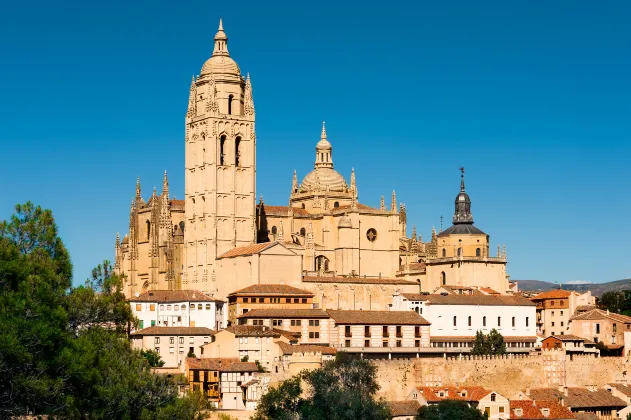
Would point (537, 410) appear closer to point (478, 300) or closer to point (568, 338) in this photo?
point (568, 338)

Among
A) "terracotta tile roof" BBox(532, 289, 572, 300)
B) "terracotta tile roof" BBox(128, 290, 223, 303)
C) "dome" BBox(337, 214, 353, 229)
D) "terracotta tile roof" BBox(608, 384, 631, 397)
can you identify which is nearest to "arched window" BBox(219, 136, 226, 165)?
"dome" BBox(337, 214, 353, 229)

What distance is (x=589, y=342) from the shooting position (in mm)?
93000

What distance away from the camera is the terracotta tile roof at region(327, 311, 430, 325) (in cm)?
8425

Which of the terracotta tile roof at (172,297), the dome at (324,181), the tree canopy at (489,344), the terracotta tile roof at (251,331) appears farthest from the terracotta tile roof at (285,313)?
the dome at (324,181)

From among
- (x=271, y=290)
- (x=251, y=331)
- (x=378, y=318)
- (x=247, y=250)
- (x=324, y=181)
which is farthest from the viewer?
(x=324, y=181)

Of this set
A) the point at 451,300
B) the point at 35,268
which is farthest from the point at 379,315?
the point at 35,268

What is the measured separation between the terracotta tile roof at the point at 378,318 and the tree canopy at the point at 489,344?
3.55 m

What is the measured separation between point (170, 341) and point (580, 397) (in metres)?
24.7

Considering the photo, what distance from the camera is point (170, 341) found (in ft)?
269

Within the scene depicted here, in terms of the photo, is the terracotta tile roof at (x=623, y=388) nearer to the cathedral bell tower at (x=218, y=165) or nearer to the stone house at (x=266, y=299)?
the stone house at (x=266, y=299)

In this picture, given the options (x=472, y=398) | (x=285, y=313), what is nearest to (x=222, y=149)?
(x=285, y=313)

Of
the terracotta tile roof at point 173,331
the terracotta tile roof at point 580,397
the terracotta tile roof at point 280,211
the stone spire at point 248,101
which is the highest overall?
the stone spire at point 248,101

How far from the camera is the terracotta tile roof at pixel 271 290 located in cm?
8775

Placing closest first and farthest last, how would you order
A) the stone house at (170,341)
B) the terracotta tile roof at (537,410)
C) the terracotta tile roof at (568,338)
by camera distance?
the terracotta tile roof at (537,410), the stone house at (170,341), the terracotta tile roof at (568,338)
